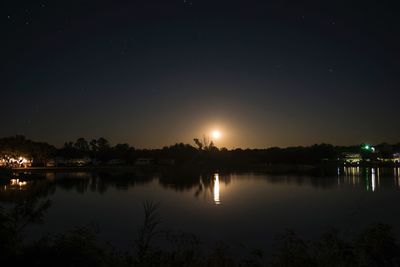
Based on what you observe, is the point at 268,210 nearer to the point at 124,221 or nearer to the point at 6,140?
the point at 124,221

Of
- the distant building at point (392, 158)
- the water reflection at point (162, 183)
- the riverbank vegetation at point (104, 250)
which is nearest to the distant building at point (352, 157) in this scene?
the distant building at point (392, 158)

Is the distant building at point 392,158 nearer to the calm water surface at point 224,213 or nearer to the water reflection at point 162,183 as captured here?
the water reflection at point 162,183

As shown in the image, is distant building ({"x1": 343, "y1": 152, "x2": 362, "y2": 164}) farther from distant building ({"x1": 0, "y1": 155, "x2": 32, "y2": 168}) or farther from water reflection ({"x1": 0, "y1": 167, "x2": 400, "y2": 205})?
distant building ({"x1": 0, "y1": 155, "x2": 32, "y2": 168})

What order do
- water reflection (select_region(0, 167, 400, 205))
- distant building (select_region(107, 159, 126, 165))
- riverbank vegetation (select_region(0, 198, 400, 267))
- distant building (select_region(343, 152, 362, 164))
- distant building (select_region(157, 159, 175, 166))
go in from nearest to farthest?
riverbank vegetation (select_region(0, 198, 400, 267)) → water reflection (select_region(0, 167, 400, 205)) → distant building (select_region(107, 159, 126, 165)) → distant building (select_region(157, 159, 175, 166)) → distant building (select_region(343, 152, 362, 164))

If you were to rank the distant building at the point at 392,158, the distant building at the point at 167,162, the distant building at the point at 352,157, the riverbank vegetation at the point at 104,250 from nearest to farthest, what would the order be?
→ 1. the riverbank vegetation at the point at 104,250
2. the distant building at the point at 167,162
3. the distant building at the point at 392,158
4. the distant building at the point at 352,157

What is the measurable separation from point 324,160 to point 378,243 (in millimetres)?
156834

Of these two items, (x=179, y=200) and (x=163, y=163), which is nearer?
(x=179, y=200)

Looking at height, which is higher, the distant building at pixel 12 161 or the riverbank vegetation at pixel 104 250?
the distant building at pixel 12 161

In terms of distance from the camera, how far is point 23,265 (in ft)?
20.1

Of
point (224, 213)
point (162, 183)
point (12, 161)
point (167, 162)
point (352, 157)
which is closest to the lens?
point (224, 213)


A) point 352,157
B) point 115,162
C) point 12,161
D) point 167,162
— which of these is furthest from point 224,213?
point 352,157

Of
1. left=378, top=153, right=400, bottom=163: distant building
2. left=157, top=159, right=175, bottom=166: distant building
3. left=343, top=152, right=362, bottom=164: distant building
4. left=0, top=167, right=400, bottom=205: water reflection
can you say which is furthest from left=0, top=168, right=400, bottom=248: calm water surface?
left=343, top=152, right=362, bottom=164: distant building

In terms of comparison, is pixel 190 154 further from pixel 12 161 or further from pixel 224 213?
pixel 224 213

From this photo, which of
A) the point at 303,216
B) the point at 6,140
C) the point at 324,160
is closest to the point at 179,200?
the point at 303,216
